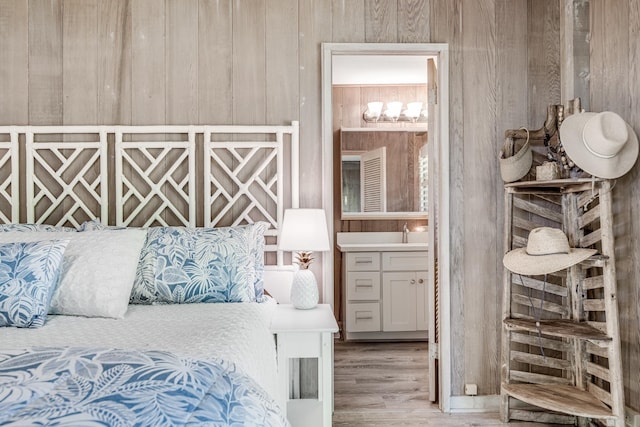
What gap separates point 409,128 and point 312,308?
275 cm

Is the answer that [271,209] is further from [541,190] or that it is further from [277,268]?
[541,190]

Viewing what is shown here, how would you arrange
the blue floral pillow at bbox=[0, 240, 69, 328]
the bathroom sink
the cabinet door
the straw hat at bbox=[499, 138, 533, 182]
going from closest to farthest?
the blue floral pillow at bbox=[0, 240, 69, 328] < the straw hat at bbox=[499, 138, 533, 182] < the cabinet door < the bathroom sink

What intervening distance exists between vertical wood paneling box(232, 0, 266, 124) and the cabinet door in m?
2.13

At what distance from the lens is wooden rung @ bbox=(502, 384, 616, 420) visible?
2285 mm

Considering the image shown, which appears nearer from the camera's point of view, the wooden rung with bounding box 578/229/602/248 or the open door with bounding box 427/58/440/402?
the wooden rung with bounding box 578/229/602/248

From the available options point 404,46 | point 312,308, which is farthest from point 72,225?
point 404,46

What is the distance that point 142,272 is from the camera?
2.26m

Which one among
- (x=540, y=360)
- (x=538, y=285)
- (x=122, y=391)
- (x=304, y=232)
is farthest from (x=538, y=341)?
(x=122, y=391)

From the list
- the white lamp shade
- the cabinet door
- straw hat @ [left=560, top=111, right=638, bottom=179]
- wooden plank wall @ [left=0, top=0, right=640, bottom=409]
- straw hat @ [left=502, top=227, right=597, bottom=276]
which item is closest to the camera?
straw hat @ [left=560, top=111, right=638, bottom=179]

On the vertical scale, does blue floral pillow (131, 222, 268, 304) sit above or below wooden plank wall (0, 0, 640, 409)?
below

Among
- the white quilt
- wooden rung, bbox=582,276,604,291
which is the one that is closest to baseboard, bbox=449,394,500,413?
wooden rung, bbox=582,276,604,291

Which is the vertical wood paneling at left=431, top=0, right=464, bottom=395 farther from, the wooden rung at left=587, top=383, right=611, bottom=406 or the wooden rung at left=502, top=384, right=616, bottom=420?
the wooden rung at left=587, top=383, right=611, bottom=406

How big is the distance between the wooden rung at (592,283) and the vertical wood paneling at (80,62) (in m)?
2.98

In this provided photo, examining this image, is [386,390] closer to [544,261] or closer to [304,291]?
[304,291]
